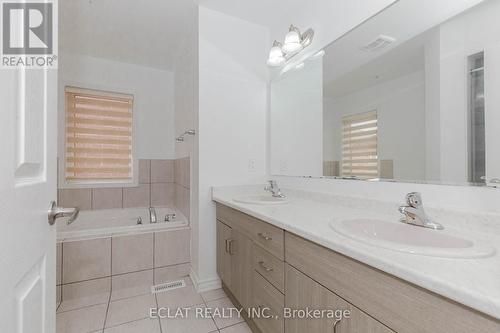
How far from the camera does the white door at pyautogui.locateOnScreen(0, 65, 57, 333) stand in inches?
15.8

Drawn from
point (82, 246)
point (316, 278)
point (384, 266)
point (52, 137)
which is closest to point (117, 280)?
point (82, 246)

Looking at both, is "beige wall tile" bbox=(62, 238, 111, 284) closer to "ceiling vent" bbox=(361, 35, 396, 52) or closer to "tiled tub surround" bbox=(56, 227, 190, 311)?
"tiled tub surround" bbox=(56, 227, 190, 311)

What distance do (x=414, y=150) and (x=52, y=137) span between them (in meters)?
1.45

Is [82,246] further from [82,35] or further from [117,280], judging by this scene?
[82,35]

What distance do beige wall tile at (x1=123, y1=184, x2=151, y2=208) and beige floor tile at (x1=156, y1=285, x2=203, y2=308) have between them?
1330 millimetres

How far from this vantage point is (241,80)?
200cm

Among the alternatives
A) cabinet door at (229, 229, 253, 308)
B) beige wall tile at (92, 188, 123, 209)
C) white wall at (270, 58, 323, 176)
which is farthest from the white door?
beige wall tile at (92, 188, 123, 209)

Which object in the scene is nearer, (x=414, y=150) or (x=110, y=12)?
(x=414, y=150)

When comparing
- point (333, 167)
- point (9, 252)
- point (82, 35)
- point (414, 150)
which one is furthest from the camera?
point (82, 35)

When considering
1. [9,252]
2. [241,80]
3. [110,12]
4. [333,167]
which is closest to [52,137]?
[9,252]

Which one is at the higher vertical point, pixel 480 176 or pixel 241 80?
pixel 241 80

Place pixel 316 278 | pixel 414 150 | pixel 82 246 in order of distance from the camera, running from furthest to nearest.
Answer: pixel 82 246 < pixel 414 150 < pixel 316 278

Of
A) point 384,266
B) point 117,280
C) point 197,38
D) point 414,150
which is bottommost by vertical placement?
point 117,280

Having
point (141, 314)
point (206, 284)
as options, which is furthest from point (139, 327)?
point (206, 284)
